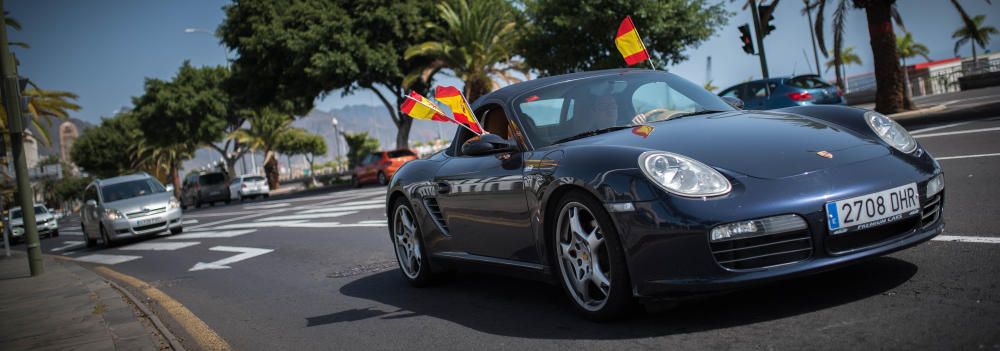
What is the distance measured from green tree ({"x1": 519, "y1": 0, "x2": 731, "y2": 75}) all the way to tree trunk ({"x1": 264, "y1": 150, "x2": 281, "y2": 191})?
26462 millimetres

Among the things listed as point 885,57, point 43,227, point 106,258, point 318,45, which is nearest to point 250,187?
point 318,45

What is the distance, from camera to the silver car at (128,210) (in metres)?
17.2

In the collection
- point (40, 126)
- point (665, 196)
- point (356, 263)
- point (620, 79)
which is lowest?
point (356, 263)

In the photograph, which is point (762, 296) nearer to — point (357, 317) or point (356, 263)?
point (357, 317)

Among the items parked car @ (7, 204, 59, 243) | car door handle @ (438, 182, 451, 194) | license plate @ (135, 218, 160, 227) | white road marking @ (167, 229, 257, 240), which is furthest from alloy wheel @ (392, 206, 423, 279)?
parked car @ (7, 204, 59, 243)

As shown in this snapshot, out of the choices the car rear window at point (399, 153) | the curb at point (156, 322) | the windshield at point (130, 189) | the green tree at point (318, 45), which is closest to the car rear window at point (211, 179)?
the green tree at point (318, 45)

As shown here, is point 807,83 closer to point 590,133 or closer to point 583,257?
point 590,133

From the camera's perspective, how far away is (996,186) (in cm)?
753

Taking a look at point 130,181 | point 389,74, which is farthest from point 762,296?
point 389,74

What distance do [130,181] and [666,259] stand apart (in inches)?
682

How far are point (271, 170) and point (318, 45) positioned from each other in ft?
72.9

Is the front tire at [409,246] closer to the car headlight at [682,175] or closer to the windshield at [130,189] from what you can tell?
the car headlight at [682,175]

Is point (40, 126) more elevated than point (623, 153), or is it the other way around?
point (40, 126)

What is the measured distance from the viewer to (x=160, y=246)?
614 inches
